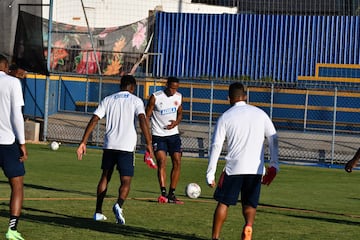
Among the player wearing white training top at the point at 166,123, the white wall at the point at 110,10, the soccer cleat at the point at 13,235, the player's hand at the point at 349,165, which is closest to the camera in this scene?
the soccer cleat at the point at 13,235

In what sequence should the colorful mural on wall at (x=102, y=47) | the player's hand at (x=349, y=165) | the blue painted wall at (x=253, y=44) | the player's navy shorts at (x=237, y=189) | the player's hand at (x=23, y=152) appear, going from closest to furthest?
the player's navy shorts at (x=237, y=189)
the player's hand at (x=23, y=152)
the player's hand at (x=349, y=165)
the colorful mural on wall at (x=102, y=47)
the blue painted wall at (x=253, y=44)

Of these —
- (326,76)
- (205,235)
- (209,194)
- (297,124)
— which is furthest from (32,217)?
(326,76)

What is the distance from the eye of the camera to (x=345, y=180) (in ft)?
79.5

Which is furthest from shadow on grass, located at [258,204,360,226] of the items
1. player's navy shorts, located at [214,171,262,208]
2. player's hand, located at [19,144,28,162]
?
player's hand, located at [19,144,28,162]

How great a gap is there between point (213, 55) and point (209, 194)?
24.6 metres

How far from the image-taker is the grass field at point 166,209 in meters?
12.6

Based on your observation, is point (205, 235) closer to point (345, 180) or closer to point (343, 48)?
point (345, 180)

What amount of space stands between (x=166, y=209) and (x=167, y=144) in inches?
77.5

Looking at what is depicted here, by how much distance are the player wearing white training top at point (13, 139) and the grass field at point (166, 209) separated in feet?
1.88

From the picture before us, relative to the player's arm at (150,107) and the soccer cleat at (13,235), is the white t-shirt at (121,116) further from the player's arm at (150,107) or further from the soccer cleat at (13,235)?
the player's arm at (150,107)

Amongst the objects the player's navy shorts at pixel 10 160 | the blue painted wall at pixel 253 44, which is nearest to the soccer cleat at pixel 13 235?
the player's navy shorts at pixel 10 160

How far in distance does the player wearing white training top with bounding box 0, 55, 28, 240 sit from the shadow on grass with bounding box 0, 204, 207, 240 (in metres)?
1.54

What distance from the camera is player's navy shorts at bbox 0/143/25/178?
11219 millimetres

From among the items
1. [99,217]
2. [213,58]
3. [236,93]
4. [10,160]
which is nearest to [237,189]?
[236,93]
